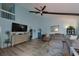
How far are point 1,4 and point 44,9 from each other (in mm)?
771

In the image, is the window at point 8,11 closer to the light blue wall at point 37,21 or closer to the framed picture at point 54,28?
the light blue wall at point 37,21

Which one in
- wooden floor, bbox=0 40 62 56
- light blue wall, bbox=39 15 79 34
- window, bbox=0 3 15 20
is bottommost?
wooden floor, bbox=0 40 62 56

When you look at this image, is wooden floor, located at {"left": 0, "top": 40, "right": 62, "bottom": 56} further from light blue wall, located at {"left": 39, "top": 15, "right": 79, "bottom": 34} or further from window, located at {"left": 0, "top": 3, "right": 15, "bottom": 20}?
window, located at {"left": 0, "top": 3, "right": 15, "bottom": 20}

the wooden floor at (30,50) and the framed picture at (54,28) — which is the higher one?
the framed picture at (54,28)

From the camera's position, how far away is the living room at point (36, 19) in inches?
82.4

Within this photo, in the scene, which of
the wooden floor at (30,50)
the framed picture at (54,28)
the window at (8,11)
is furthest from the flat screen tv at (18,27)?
the framed picture at (54,28)

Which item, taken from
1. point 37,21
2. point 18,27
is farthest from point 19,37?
point 37,21

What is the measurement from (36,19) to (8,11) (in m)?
0.51

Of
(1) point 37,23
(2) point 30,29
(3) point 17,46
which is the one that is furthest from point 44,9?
(3) point 17,46

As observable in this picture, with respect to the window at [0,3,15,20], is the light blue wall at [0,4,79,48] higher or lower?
lower

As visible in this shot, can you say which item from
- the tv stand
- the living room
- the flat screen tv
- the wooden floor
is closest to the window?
the living room

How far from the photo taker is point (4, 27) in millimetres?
2088

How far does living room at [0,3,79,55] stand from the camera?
2092 mm

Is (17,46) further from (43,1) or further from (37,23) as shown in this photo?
(43,1)
